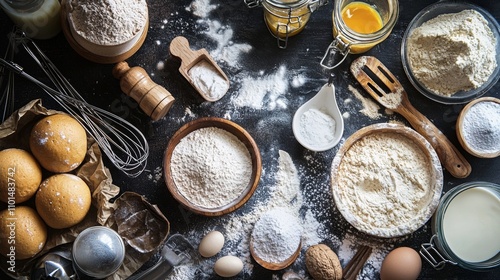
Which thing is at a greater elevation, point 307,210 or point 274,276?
point 307,210

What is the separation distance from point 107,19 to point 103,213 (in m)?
0.50

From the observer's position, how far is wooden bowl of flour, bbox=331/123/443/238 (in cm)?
156

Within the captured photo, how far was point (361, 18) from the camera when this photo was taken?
165cm

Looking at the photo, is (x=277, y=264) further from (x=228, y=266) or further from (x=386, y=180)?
(x=386, y=180)

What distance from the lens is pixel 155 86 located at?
160cm

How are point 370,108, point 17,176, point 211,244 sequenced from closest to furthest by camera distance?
point 17,176 → point 211,244 → point 370,108

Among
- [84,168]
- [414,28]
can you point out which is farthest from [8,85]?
[414,28]

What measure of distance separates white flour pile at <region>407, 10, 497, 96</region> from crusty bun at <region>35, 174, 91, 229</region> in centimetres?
96

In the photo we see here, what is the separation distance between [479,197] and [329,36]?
604mm

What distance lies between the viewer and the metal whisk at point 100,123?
161 centimetres

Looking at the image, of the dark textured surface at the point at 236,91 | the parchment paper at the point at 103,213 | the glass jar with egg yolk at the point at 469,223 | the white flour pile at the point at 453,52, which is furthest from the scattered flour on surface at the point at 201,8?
the glass jar with egg yolk at the point at 469,223

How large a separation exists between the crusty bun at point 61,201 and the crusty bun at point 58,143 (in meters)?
0.04

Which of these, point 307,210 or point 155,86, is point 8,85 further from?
point 307,210

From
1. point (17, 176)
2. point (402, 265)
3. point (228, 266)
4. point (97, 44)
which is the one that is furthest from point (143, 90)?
point (402, 265)
